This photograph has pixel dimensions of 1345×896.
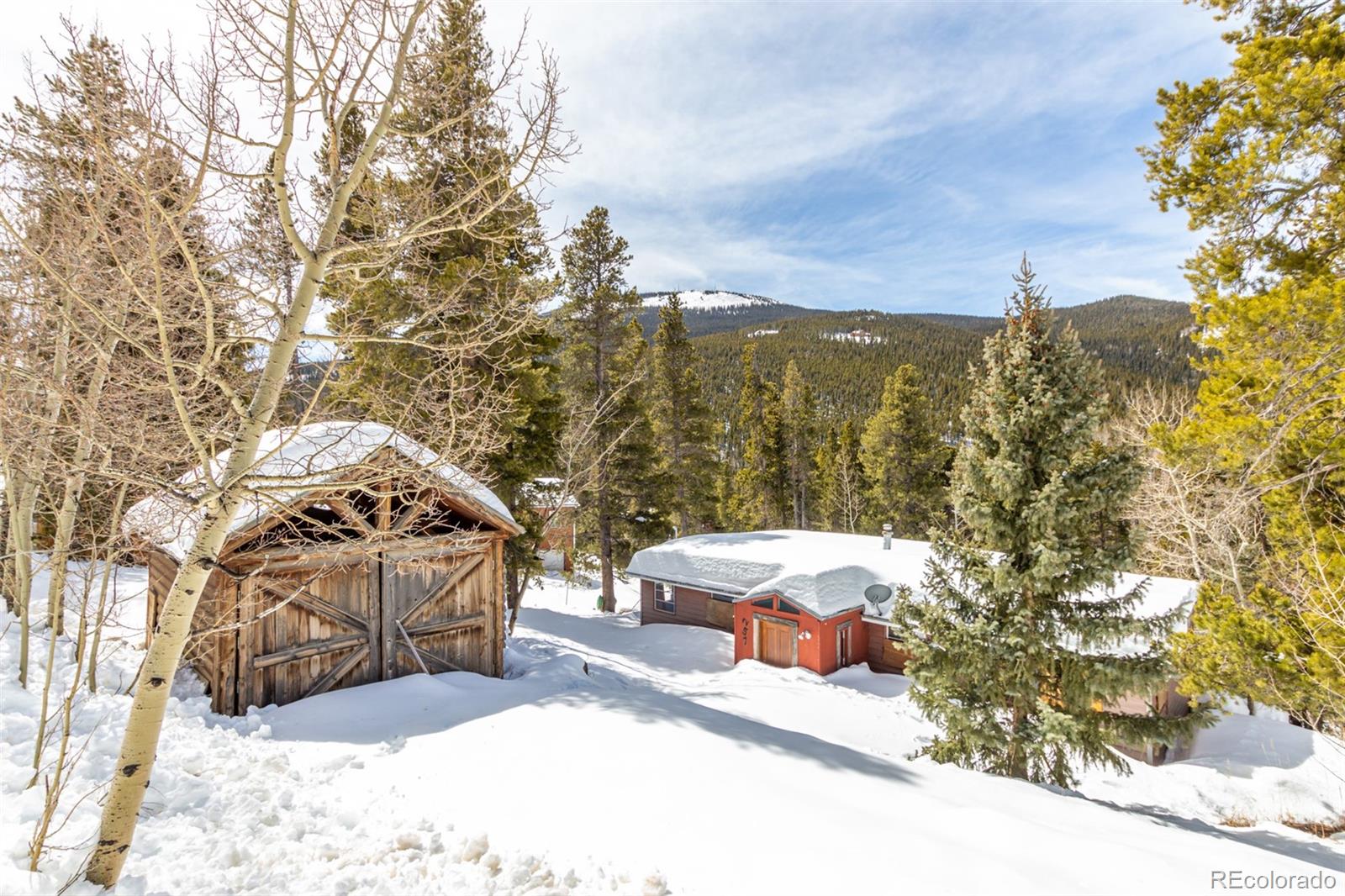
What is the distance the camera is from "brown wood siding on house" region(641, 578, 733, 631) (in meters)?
21.1

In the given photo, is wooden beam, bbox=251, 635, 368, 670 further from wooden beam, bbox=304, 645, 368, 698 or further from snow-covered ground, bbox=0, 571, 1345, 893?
snow-covered ground, bbox=0, 571, 1345, 893

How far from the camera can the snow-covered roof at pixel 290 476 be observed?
4020 mm

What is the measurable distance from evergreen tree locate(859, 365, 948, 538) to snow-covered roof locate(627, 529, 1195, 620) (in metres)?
8.21

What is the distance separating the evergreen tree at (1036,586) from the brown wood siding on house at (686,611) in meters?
11.5

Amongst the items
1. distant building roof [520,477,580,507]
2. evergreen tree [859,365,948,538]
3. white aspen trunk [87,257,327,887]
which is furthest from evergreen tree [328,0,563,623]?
evergreen tree [859,365,948,538]

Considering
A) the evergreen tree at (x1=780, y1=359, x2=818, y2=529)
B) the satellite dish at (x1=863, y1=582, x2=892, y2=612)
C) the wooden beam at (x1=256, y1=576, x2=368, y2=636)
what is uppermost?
the evergreen tree at (x1=780, y1=359, x2=818, y2=529)

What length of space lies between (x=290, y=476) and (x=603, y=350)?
19.0 metres

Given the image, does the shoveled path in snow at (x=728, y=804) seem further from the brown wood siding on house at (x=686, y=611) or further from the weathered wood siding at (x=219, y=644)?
the brown wood siding on house at (x=686, y=611)

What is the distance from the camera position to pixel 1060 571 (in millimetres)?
8812

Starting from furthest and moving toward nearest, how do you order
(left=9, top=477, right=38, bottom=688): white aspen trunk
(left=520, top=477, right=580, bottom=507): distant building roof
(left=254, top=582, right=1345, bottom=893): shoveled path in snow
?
1. (left=520, top=477, right=580, bottom=507): distant building roof
2. (left=9, top=477, right=38, bottom=688): white aspen trunk
3. (left=254, top=582, right=1345, bottom=893): shoveled path in snow

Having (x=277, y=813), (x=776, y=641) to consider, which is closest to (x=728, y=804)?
(x=277, y=813)

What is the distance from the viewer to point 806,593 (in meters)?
17.2

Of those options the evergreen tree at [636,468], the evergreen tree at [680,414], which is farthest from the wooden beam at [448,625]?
the evergreen tree at [680,414]

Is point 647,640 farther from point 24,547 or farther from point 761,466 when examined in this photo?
point 761,466
